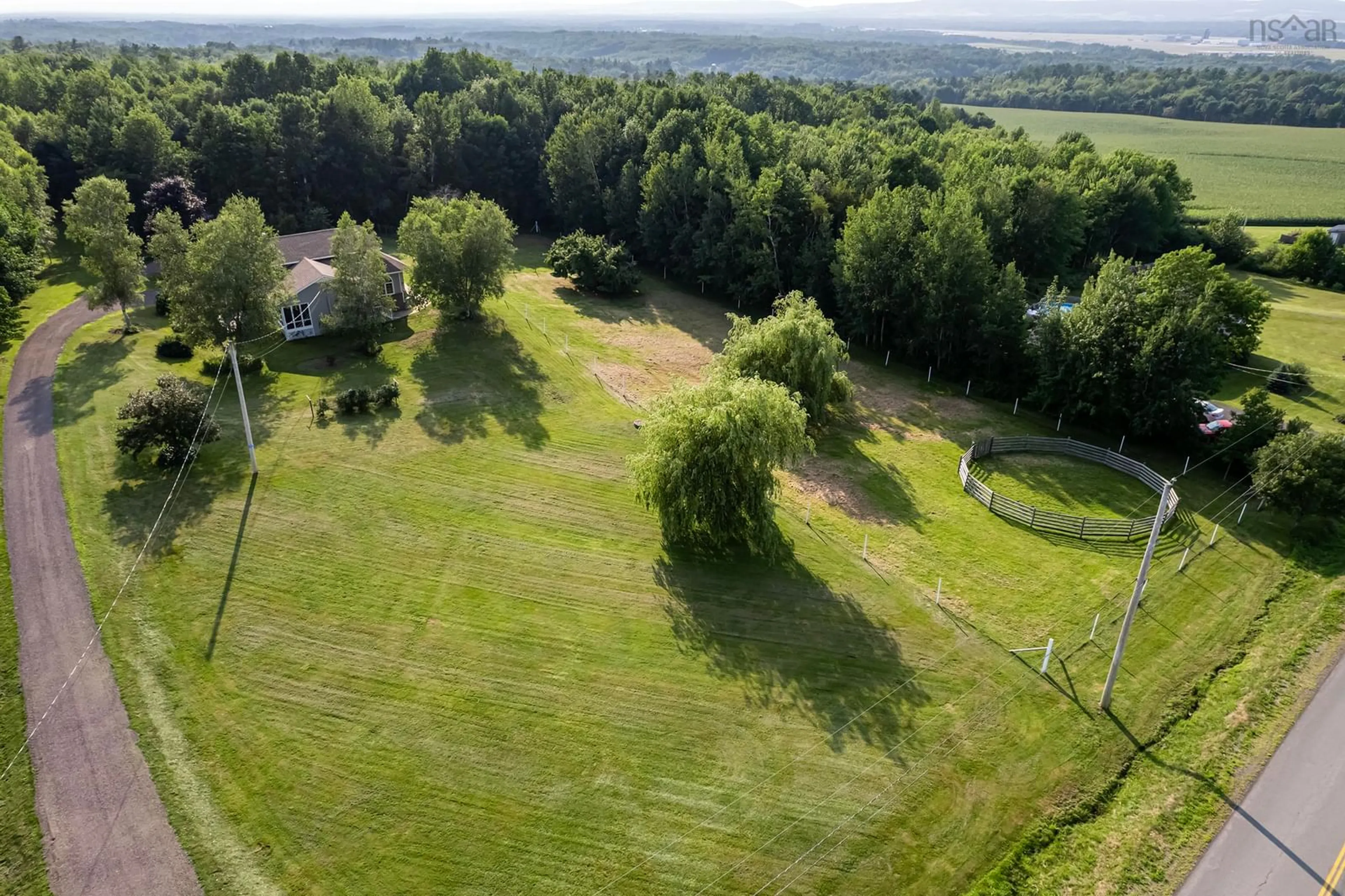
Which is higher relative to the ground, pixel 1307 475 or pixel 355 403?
pixel 1307 475

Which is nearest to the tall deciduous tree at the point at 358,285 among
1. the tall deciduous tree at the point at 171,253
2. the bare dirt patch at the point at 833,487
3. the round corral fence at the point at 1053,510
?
the tall deciduous tree at the point at 171,253

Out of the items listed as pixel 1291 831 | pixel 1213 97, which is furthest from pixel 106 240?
pixel 1213 97

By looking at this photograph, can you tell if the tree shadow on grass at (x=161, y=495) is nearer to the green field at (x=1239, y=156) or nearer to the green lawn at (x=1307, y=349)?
the green lawn at (x=1307, y=349)

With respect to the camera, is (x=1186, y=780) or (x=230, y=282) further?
(x=230, y=282)

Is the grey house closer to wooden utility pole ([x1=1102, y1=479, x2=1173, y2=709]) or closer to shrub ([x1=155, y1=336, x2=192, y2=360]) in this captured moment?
shrub ([x1=155, y1=336, x2=192, y2=360])

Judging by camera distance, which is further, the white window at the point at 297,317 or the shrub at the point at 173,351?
the white window at the point at 297,317

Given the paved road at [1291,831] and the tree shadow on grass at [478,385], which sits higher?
the tree shadow on grass at [478,385]

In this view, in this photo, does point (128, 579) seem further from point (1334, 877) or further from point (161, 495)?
point (1334, 877)

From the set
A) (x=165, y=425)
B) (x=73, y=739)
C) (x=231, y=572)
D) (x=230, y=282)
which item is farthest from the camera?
(x=230, y=282)
